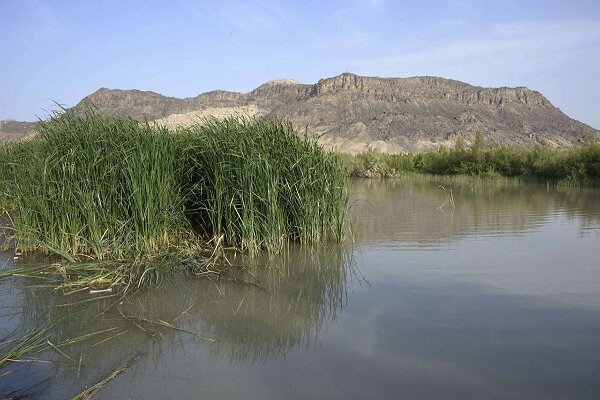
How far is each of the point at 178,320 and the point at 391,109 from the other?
69.4m

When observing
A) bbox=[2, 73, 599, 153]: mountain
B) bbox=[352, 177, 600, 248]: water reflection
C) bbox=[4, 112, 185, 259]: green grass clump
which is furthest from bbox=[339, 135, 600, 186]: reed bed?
bbox=[2, 73, 599, 153]: mountain

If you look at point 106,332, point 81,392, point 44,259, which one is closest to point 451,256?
point 106,332

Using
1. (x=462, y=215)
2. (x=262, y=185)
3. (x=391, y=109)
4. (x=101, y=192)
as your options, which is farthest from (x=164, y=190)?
(x=391, y=109)

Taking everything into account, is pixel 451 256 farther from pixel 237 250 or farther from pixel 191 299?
pixel 191 299

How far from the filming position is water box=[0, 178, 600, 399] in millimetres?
3156

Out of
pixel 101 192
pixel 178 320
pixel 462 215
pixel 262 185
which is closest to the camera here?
pixel 178 320

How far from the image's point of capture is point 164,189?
20.5ft

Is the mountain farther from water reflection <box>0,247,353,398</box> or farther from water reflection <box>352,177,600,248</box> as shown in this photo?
water reflection <box>0,247,353,398</box>

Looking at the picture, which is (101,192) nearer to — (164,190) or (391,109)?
(164,190)

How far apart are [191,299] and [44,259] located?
2757mm

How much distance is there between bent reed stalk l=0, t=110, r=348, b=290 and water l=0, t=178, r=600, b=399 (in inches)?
26.2

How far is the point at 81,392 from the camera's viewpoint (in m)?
3.08

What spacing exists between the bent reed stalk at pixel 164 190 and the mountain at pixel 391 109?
48.0 meters

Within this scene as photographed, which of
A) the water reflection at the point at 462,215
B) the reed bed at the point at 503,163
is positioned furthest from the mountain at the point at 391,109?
the water reflection at the point at 462,215
